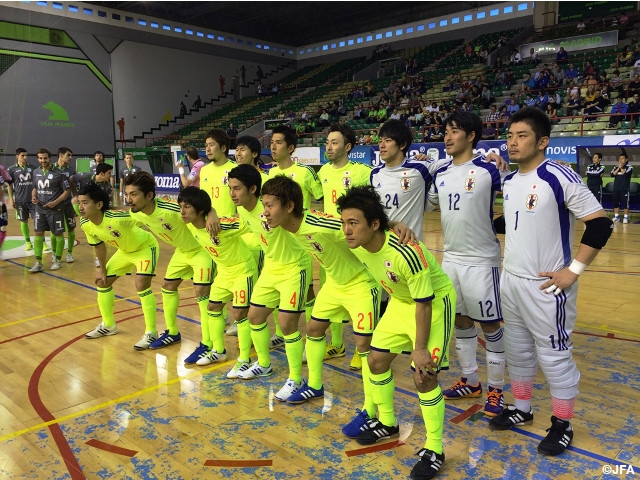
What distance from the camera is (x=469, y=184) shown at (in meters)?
3.64

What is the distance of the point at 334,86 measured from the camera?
1248 inches

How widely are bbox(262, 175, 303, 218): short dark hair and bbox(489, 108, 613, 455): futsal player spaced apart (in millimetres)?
1460

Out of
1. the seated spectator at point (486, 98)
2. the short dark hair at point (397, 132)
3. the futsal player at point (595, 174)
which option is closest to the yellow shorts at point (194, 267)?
the short dark hair at point (397, 132)

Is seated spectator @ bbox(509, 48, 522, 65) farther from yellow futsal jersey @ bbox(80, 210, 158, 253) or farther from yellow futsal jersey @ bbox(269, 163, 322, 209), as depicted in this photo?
yellow futsal jersey @ bbox(80, 210, 158, 253)

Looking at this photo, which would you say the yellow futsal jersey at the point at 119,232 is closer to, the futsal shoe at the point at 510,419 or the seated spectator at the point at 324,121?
the futsal shoe at the point at 510,419

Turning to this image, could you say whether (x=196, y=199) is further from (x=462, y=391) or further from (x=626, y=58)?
(x=626, y=58)

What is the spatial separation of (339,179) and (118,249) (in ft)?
8.50

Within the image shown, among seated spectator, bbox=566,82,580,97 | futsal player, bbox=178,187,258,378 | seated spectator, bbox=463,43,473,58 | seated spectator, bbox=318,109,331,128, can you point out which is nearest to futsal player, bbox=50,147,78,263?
futsal player, bbox=178,187,258,378

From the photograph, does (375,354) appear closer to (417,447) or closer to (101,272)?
(417,447)

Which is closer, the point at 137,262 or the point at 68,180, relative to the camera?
the point at 137,262

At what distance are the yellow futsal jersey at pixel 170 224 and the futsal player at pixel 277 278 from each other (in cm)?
96

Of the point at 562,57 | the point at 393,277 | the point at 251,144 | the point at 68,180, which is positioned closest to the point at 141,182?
the point at 251,144

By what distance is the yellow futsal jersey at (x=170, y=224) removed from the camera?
16.3 feet

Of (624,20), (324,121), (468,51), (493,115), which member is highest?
(624,20)
